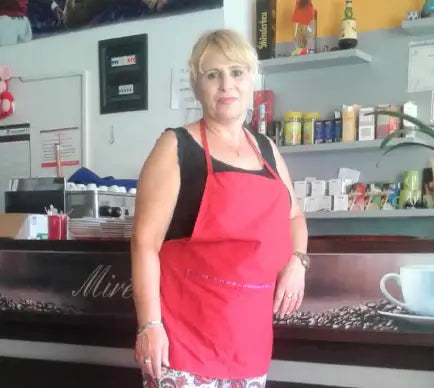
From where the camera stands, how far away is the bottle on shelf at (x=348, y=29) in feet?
11.5

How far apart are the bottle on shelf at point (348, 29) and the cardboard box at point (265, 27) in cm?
45

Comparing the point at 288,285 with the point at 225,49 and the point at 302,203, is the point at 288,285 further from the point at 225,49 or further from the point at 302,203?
the point at 302,203

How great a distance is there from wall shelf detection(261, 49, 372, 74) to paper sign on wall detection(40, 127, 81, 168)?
1.27 meters

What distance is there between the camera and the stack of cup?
3.38 meters

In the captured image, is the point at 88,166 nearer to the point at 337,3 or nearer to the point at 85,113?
the point at 85,113

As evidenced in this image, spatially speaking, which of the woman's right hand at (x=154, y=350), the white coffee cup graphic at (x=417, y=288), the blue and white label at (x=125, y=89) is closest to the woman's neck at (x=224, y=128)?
the woman's right hand at (x=154, y=350)

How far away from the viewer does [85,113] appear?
4051 mm

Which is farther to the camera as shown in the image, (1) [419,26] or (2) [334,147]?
(2) [334,147]

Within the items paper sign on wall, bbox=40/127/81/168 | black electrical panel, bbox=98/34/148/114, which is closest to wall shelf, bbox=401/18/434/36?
black electrical panel, bbox=98/34/148/114

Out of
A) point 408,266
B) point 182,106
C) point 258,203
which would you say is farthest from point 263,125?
point 258,203

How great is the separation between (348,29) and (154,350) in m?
2.63

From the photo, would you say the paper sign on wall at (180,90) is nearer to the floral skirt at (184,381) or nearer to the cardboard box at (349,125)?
the cardboard box at (349,125)

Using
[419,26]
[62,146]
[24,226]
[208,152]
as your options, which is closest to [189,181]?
[208,152]

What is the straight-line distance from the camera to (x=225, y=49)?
140 centimetres
